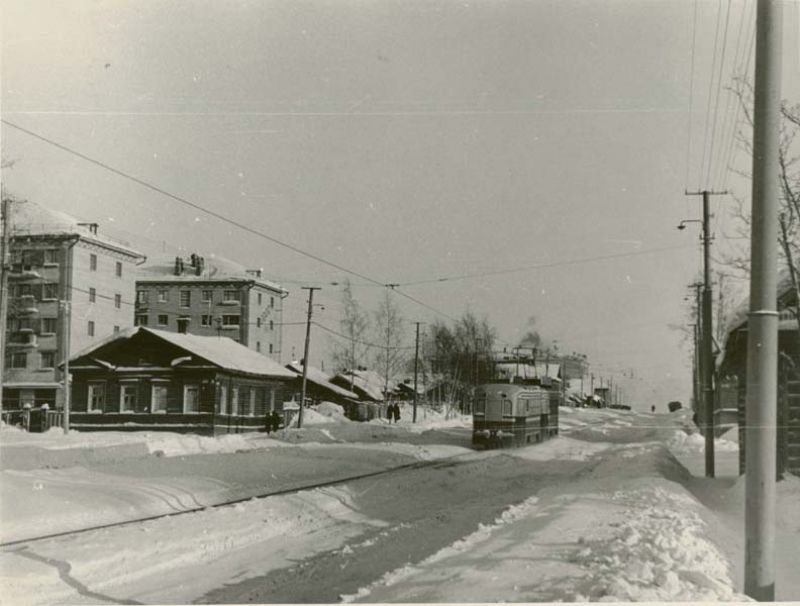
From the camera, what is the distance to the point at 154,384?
4228 centimetres

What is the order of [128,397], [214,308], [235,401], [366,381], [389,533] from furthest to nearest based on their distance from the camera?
[366,381], [214,308], [235,401], [128,397], [389,533]

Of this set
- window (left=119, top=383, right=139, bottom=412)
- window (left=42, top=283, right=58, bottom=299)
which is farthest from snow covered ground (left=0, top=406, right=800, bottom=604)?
window (left=42, top=283, right=58, bottom=299)

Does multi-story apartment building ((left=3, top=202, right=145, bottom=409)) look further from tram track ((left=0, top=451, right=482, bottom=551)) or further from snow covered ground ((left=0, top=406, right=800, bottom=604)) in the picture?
snow covered ground ((left=0, top=406, right=800, bottom=604))

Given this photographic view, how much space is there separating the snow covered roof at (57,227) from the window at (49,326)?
6150 millimetres

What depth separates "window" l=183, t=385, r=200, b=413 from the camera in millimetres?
41781

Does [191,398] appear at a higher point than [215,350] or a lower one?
lower

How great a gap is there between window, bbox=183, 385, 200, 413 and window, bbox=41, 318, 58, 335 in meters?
15.5

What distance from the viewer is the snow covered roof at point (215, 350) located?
135ft

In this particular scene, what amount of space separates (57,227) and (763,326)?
47866 millimetres

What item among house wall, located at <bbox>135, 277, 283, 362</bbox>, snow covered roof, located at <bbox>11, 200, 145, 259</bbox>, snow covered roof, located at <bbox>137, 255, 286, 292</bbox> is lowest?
house wall, located at <bbox>135, 277, 283, 362</bbox>

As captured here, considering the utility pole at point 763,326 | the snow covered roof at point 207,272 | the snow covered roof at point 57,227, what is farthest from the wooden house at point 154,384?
the utility pole at point 763,326

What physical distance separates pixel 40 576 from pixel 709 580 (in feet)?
22.9

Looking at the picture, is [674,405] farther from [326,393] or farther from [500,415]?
[500,415]

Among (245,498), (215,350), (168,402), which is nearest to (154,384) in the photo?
(168,402)
